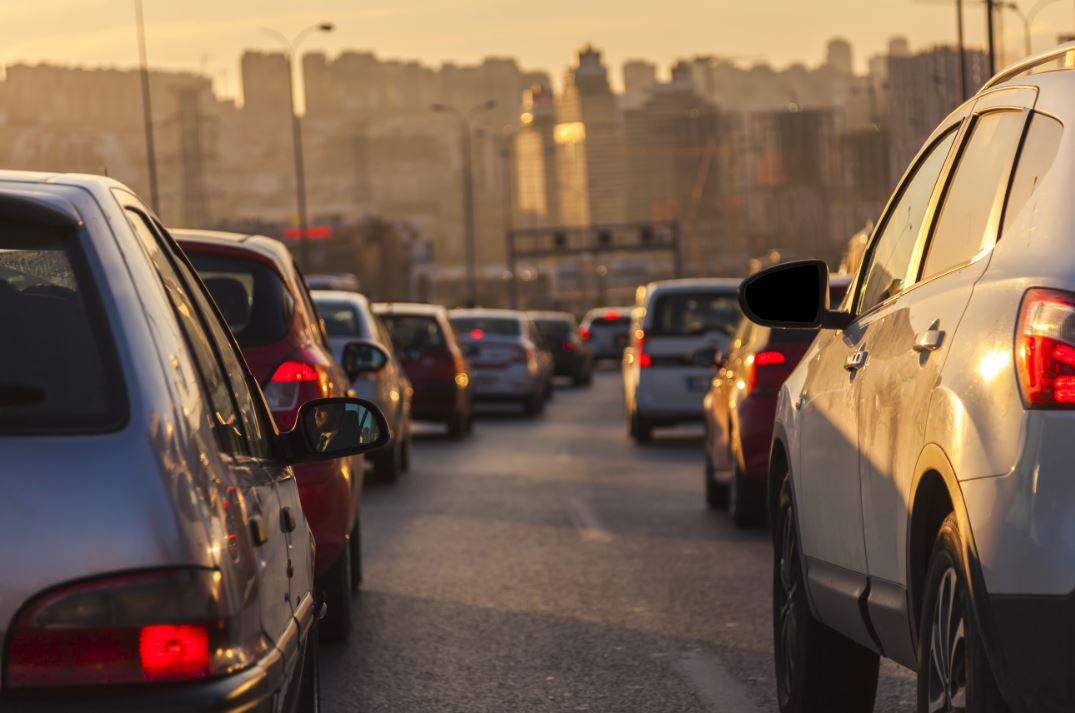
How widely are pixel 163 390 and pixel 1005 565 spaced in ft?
4.99

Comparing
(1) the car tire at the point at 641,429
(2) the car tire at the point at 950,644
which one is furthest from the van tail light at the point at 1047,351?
(1) the car tire at the point at 641,429

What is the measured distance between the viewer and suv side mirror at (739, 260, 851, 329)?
5844 mm

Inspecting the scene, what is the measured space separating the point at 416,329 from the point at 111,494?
2239 centimetres

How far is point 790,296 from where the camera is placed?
5902 millimetres

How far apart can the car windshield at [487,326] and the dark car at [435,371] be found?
6.53m

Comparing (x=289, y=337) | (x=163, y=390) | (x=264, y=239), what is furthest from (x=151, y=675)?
(x=264, y=239)

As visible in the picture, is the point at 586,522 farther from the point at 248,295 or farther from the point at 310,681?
the point at 310,681

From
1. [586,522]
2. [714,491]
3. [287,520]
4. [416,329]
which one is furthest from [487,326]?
[287,520]

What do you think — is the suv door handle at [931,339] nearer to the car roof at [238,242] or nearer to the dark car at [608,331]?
the car roof at [238,242]

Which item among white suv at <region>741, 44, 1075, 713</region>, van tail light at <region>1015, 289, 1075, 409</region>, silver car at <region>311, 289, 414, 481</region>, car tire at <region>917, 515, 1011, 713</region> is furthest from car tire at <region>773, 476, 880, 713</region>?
silver car at <region>311, 289, 414, 481</region>

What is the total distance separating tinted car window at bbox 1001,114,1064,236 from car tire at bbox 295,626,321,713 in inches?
71.3

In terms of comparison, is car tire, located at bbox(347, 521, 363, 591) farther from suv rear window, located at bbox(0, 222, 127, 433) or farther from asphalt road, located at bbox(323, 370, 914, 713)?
suv rear window, located at bbox(0, 222, 127, 433)

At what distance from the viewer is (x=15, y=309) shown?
3529 millimetres

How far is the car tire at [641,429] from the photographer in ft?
Answer: 75.4
